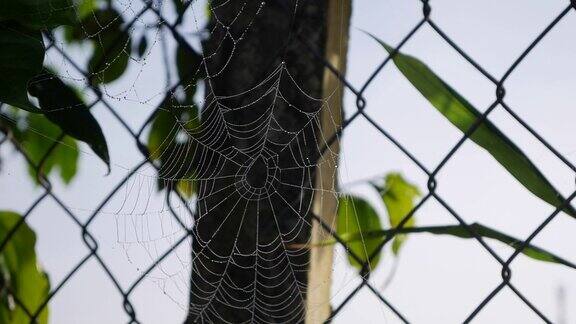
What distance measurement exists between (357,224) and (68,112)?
32cm

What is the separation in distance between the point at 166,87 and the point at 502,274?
0.36m

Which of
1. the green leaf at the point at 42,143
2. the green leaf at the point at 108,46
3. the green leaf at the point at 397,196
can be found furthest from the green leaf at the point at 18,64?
the green leaf at the point at 397,196

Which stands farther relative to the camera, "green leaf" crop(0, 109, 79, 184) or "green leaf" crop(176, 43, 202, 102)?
"green leaf" crop(0, 109, 79, 184)

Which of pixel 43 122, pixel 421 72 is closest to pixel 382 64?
pixel 421 72

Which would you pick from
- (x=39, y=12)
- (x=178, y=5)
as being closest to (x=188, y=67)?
(x=178, y=5)

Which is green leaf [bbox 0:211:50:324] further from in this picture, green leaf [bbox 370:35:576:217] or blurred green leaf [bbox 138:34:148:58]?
green leaf [bbox 370:35:576:217]

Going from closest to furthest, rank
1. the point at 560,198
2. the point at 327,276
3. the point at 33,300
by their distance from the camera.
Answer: the point at 560,198, the point at 327,276, the point at 33,300

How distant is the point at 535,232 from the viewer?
2.26 feet

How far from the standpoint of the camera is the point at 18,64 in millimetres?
769

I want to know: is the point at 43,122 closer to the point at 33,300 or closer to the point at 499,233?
the point at 33,300

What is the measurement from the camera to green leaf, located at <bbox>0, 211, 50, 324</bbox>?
3.35ft

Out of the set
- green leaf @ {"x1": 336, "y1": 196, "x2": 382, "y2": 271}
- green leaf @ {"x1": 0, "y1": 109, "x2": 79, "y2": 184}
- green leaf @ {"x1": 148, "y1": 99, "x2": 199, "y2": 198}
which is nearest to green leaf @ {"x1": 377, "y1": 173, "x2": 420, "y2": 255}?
green leaf @ {"x1": 336, "y1": 196, "x2": 382, "y2": 271}

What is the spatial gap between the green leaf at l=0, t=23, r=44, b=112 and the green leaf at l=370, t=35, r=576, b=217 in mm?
304

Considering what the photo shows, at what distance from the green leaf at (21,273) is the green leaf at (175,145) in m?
0.20
